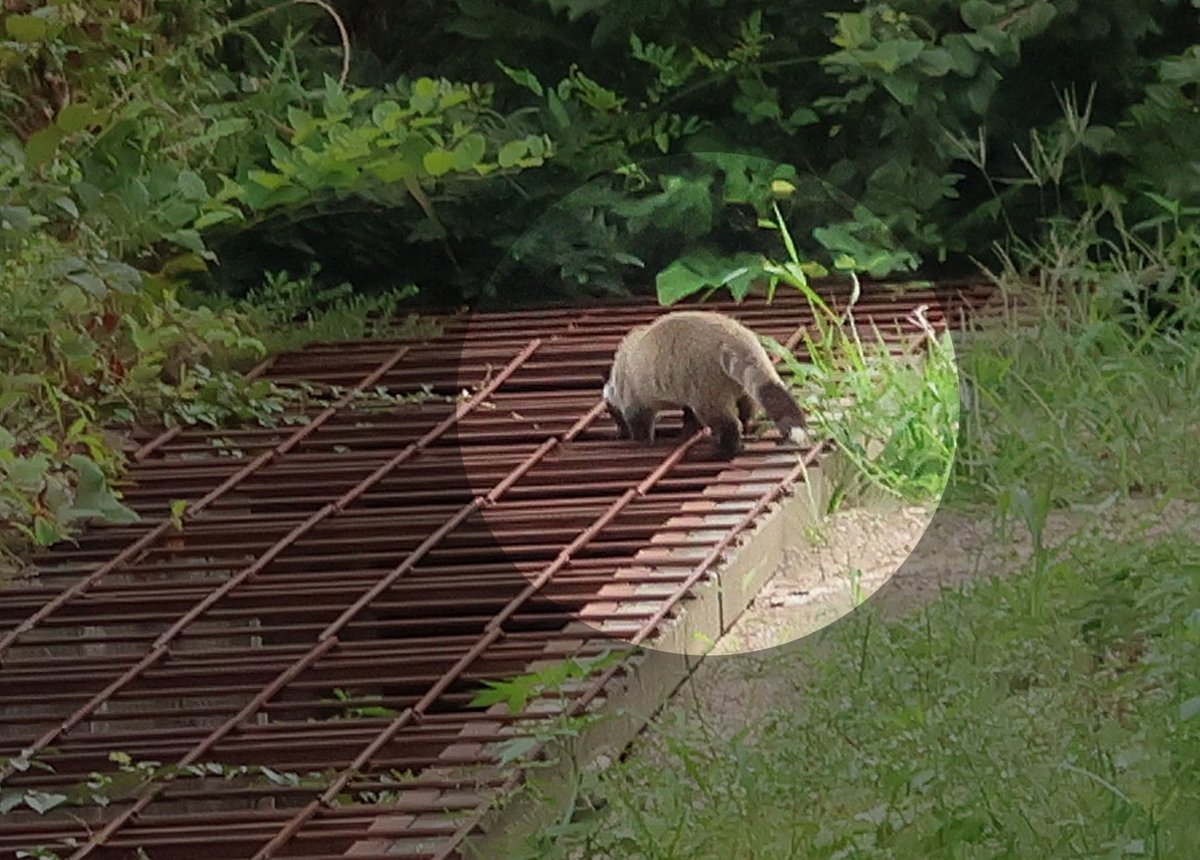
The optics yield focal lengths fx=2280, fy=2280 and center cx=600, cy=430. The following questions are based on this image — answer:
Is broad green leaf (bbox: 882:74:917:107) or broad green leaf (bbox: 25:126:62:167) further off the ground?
broad green leaf (bbox: 25:126:62:167)

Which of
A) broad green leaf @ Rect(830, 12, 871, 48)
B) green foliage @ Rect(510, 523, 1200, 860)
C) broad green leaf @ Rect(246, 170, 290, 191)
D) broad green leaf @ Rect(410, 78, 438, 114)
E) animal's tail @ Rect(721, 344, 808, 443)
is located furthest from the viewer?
broad green leaf @ Rect(830, 12, 871, 48)

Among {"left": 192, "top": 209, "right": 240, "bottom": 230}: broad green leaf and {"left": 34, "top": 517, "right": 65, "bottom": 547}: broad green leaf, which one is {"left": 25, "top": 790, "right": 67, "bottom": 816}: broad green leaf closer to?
{"left": 34, "top": 517, "right": 65, "bottom": 547}: broad green leaf

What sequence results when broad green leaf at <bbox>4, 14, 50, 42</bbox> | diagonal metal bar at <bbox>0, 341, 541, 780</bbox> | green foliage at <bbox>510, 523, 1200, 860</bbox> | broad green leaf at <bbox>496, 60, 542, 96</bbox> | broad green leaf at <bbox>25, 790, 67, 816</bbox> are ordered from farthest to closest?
broad green leaf at <bbox>496, 60, 542, 96</bbox> < broad green leaf at <bbox>4, 14, 50, 42</bbox> < diagonal metal bar at <bbox>0, 341, 541, 780</bbox> < broad green leaf at <bbox>25, 790, 67, 816</bbox> < green foliage at <bbox>510, 523, 1200, 860</bbox>

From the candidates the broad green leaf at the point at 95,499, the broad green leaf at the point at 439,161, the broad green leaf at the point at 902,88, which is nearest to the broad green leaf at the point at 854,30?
the broad green leaf at the point at 902,88

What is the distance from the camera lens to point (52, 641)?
4559mm

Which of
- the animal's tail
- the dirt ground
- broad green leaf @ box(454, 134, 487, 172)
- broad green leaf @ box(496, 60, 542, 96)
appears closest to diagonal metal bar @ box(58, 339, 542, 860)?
the animal's tail

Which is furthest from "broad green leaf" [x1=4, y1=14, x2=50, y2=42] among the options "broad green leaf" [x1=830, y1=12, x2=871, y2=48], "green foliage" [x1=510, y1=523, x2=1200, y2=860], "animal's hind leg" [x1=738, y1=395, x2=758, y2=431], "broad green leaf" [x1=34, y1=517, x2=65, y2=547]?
"broad green leaf" [x1=830, y1=12, x2=871, y2=48]

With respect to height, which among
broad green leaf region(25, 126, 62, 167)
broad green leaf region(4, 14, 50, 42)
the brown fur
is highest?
broad green leaf region(4, 14, 50, 42)

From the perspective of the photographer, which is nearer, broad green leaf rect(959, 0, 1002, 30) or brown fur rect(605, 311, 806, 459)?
brown fur rect(605, 311, 806, 459)

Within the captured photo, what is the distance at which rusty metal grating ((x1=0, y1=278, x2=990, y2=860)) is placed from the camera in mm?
3723

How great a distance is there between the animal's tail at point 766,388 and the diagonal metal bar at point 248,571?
0.85 metres

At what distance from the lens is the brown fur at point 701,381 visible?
5.57 meters

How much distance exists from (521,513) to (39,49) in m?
1.63

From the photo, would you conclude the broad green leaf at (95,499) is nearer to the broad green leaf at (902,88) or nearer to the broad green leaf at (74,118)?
the broad green leaf at (74,118)
